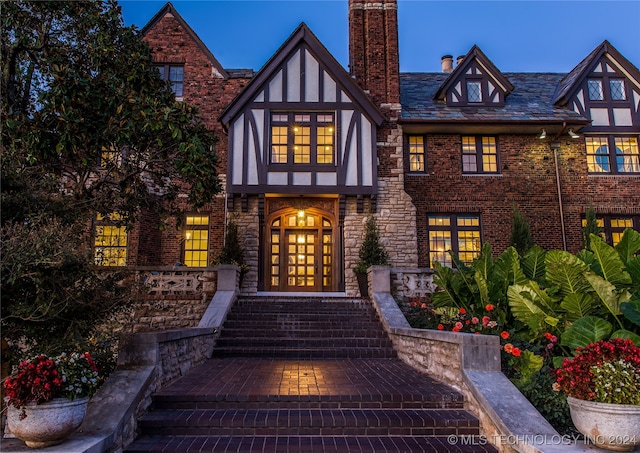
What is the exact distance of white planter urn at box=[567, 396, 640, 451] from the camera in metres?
3.81

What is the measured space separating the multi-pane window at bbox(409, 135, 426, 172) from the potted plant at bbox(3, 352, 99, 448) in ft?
43.1

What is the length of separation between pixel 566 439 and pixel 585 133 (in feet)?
46.3

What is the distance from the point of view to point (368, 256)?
12898 mm

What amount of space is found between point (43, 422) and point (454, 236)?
1330cm

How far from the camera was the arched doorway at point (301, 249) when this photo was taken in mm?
14406

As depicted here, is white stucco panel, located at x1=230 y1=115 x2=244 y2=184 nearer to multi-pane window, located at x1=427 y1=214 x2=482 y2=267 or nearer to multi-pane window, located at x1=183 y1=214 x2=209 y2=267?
multi-pane window, located at x1=183 y1=214 x2=209 y2=267

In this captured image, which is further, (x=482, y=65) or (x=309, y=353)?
(x=482, y=65)

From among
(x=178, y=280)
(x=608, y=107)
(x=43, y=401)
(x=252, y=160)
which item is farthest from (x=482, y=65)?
(x=43, y=401)

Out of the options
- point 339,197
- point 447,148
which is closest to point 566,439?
point 339,197

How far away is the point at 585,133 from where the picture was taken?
15.3 m

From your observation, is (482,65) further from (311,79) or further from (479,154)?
(311,79)

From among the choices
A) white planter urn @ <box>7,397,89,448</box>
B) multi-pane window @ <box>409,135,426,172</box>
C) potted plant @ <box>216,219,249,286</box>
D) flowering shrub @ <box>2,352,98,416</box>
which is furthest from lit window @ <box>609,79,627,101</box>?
white planter urn @ <box>7,397,89,448</box>

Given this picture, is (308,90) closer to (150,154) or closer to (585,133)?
(150,154)

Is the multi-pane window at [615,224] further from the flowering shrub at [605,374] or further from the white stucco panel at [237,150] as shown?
the flowering shrub at [605,374]
